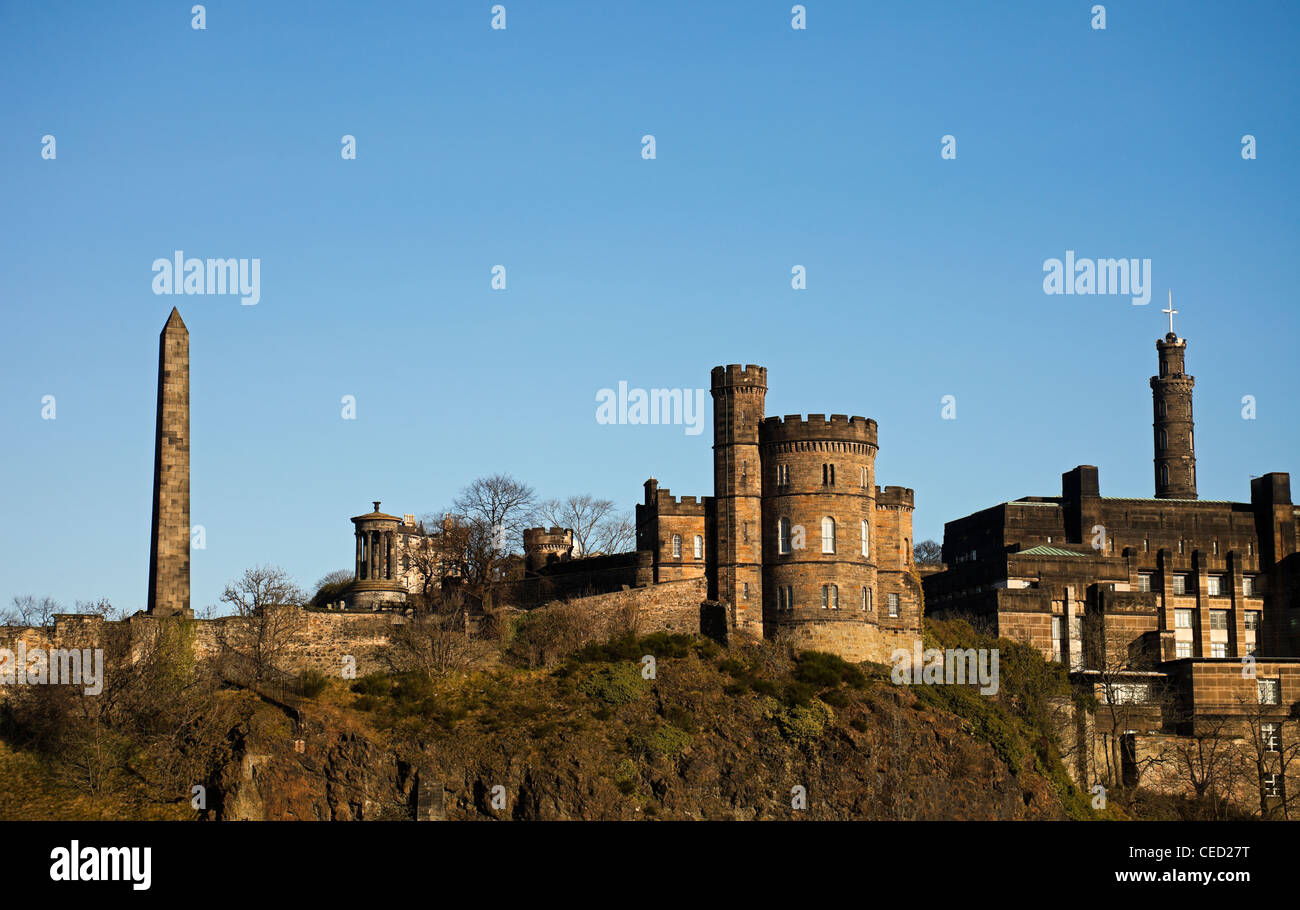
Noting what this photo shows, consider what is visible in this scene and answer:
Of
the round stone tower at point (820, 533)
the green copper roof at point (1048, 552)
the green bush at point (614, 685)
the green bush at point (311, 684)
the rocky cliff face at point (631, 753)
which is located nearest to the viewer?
the rocky cliff face at point (631, 753)

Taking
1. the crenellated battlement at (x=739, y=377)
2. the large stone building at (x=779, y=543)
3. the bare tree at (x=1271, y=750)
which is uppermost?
the crenellated battlement at (x=739, y=377)

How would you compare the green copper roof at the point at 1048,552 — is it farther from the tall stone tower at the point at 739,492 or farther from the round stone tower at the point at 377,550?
the round stone tower at the point at 377,550

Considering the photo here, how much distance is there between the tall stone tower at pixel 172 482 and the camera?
204 feet

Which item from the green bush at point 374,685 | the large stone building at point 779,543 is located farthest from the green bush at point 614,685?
the green bush at point 374,685

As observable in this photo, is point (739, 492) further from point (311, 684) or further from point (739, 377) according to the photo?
point (311, 684)

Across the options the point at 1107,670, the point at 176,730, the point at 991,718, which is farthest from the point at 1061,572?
the point at 176,730

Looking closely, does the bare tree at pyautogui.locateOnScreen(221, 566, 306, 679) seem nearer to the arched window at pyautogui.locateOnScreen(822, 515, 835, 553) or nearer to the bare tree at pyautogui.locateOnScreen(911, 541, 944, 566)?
the arched window at pyautogui.locateOnScreen(822, 515, 835, 553)

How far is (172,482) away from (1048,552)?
45249 millimetres

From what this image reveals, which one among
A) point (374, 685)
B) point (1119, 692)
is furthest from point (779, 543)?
point (374, 685)

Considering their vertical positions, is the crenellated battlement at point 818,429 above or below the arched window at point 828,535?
above

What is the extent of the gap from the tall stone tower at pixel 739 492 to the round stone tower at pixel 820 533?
531 millimetres

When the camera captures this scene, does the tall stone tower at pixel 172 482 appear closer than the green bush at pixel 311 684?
Yes

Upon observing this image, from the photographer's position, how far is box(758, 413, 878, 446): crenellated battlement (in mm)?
74062
